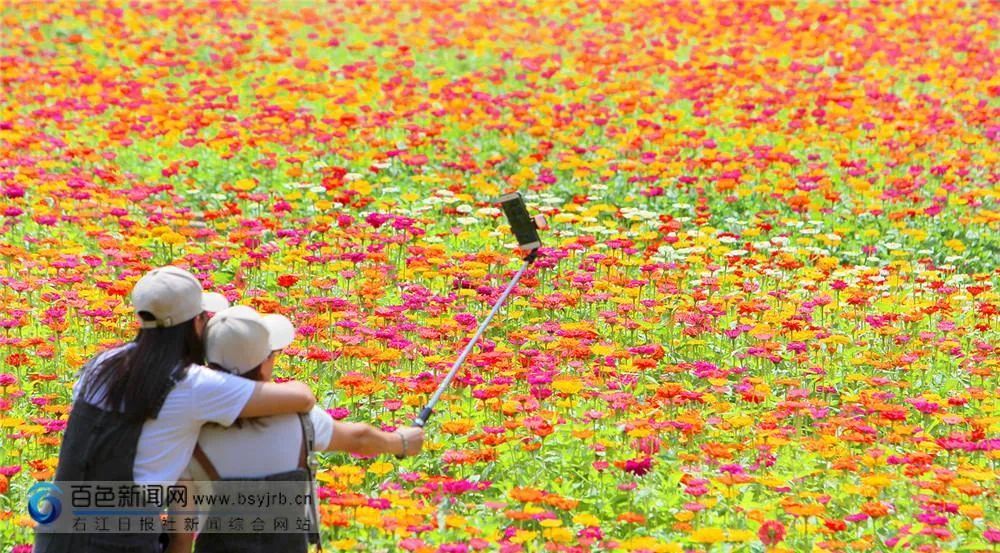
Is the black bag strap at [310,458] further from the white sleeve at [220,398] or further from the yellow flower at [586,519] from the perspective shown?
the yellow flower at [586,519]

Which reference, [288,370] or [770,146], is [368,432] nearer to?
[288,370]

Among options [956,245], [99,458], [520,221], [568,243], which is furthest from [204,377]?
[956,245]

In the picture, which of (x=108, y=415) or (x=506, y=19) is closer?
(x=108, y=415)

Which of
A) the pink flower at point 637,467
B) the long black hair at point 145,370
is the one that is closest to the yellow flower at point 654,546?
the pink flower at point 637,467

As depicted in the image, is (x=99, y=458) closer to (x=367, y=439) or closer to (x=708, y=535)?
(x=367, y=439)

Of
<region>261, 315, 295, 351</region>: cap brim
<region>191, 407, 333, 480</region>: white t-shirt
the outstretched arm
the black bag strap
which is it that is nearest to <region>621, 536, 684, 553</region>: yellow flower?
the outstretched arm

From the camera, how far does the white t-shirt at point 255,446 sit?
383 centimetres

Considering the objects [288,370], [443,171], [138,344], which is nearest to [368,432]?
[138,344]

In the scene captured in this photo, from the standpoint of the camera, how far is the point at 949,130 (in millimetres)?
10023

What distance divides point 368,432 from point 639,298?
132 inches

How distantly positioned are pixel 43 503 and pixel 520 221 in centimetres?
192

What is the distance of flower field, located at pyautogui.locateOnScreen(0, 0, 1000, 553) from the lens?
504cm

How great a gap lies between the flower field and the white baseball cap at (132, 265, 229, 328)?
0.99m

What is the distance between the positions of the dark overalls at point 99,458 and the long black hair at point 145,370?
0.08ft
